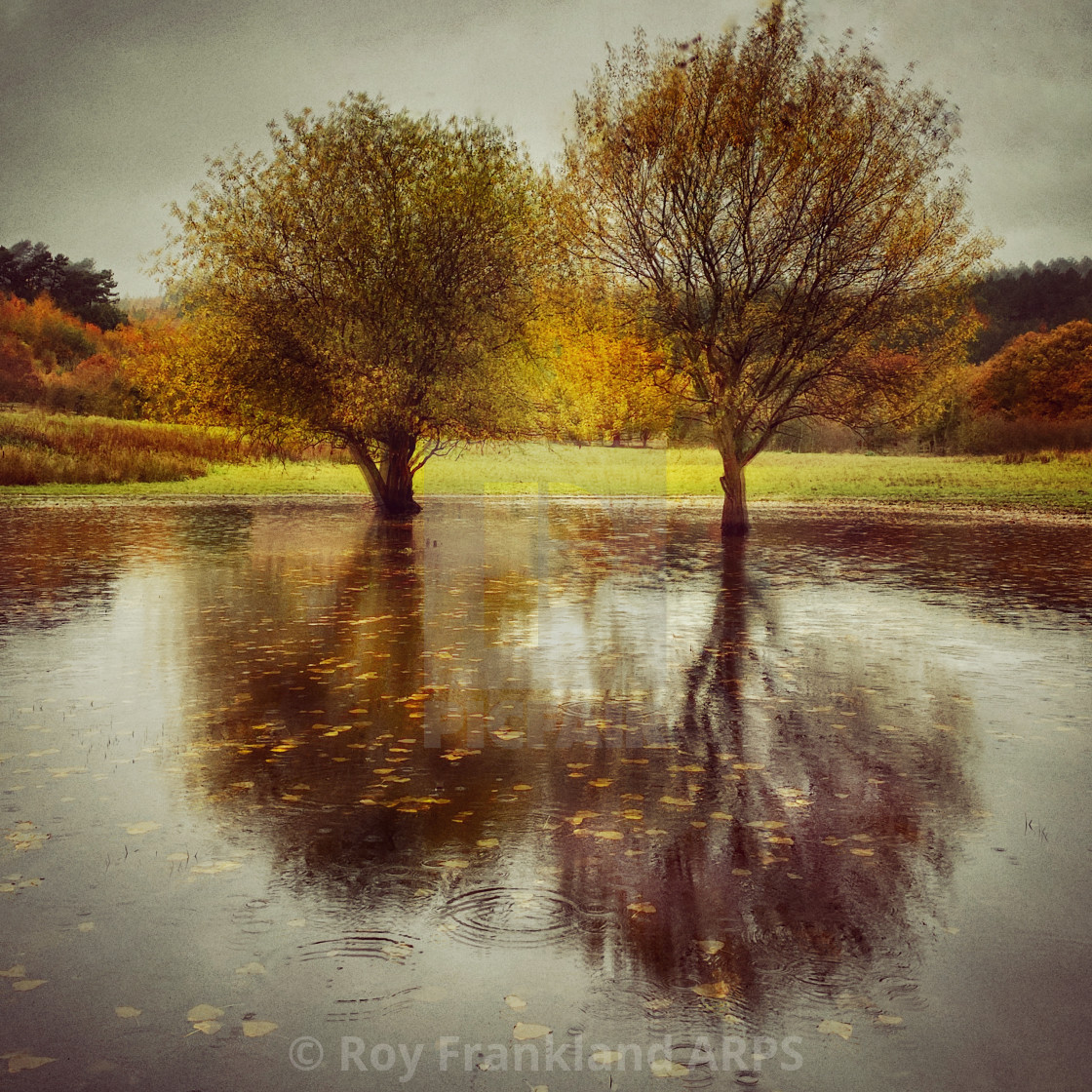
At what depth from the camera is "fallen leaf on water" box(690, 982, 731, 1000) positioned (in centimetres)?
411

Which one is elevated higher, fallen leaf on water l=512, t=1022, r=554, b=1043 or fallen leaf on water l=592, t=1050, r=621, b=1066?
fallen leaf on water l=512, t=1022, r=554, b=1043

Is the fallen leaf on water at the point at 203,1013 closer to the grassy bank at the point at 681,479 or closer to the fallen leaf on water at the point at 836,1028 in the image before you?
the fallen leaf on water at the point at 836,1028

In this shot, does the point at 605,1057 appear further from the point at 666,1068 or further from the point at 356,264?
the point at 356,264

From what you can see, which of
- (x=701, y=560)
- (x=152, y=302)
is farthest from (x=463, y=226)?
(x=152, y=302)

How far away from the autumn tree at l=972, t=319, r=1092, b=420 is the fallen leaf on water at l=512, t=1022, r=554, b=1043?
253 ft

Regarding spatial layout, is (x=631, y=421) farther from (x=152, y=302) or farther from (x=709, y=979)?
(x=152, y=302)

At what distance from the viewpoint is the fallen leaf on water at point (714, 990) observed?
411 cm

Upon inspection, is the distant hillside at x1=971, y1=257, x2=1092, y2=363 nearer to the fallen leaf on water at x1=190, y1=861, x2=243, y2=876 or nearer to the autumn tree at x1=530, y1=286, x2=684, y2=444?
the autumn tree at x1=530, y1=286, x2=684, y2=444

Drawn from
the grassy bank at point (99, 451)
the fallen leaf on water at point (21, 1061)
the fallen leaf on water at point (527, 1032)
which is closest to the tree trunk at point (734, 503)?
the grassy bank at point (99, 451)

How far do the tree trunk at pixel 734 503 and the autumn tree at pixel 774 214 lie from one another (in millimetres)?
1102

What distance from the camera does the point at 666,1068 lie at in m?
3.65

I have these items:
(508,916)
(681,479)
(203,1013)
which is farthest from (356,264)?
(681,479)

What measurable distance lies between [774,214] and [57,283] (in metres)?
89.9

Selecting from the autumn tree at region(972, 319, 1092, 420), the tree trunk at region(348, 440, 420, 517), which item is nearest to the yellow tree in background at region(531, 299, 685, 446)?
the tree trunk at region(348, 440, 420, 517)
